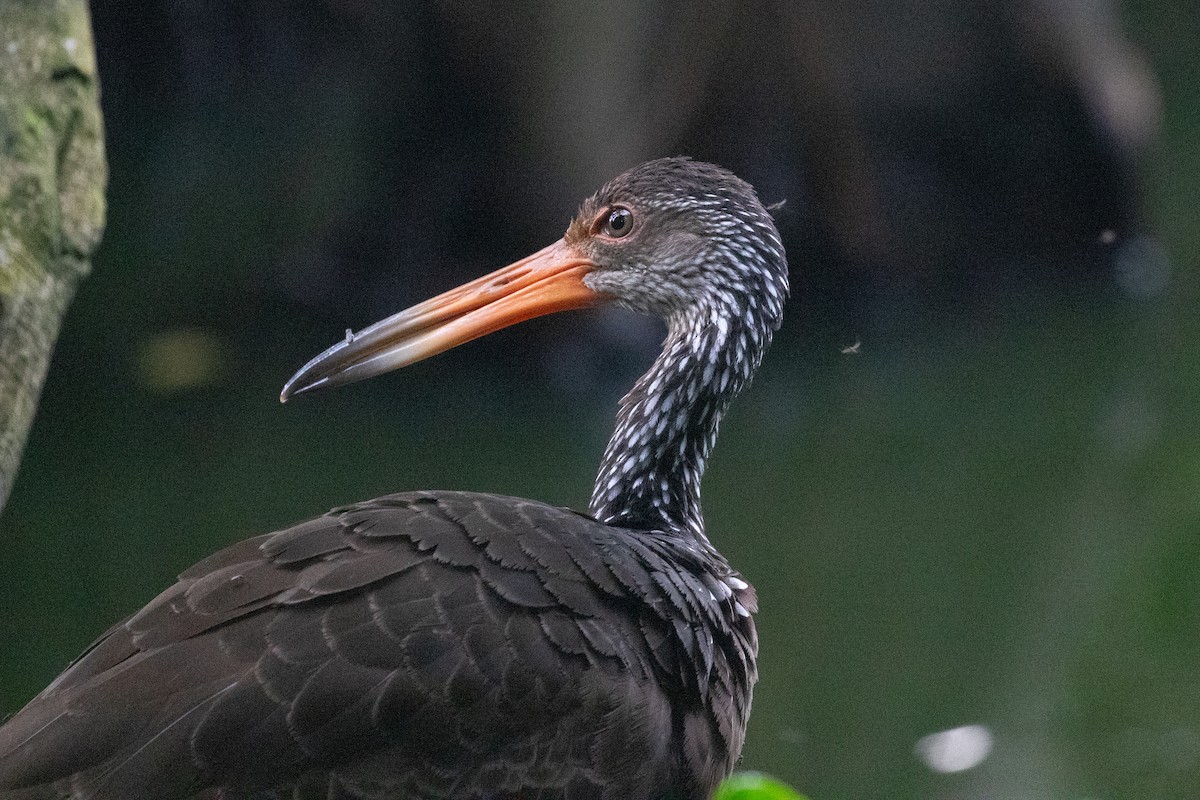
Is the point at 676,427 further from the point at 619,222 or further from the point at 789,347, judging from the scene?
the point at 789,347

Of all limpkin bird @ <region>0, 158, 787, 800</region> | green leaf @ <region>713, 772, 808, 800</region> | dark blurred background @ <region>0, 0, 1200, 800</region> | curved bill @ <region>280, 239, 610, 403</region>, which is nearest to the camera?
green leaf @ <region>713, 772, 808, 800</region>

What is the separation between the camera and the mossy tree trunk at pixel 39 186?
3994 mm

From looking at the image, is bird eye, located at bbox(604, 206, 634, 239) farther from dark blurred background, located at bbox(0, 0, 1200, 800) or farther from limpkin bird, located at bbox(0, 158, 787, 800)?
dark blurred background, located at bbox(0, 0, 1200, 800)

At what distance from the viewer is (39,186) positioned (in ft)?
13.9

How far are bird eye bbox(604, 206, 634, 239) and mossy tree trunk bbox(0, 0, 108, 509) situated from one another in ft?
5.45

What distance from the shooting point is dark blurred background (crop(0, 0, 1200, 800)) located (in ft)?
20.2

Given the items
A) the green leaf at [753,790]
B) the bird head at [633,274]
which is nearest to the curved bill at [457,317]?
the bird head at [633,274]

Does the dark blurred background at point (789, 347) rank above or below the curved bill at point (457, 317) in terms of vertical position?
above

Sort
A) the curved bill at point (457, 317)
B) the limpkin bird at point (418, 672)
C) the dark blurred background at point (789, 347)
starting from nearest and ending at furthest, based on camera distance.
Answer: the limpkin bird at point (418, 672)
the curved bill at point (457, 317)
the dark blurred background at point (789, 347)

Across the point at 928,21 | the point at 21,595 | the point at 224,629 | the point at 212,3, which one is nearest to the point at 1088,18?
the point at 928,21

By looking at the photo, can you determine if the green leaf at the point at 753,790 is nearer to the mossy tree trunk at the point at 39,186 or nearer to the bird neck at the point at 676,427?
the bird neck at the point at 676,427

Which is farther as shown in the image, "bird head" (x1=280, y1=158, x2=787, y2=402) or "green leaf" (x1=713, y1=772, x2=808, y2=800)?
"bird head" (x1=280, y1=158, x2=787, y2=402)

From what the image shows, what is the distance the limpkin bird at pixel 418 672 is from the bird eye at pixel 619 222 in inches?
40.0

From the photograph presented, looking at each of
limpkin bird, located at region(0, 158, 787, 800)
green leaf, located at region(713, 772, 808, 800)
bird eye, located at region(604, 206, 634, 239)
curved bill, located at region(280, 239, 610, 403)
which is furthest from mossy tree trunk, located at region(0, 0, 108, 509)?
green leaf, located at region(713, 772, 808, 800)
